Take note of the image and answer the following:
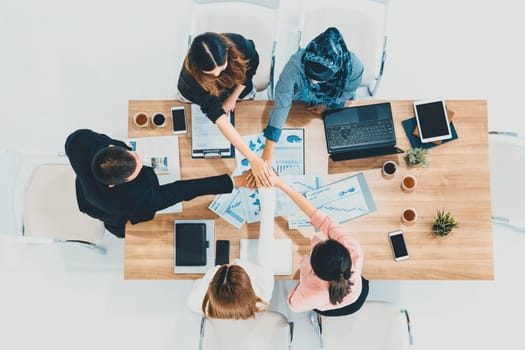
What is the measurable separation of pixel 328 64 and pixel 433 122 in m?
0.72

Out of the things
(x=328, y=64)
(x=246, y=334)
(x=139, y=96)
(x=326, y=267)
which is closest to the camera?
(x=326, y=267)

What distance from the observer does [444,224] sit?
2195mm

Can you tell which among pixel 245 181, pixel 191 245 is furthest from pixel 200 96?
pixel 191 245

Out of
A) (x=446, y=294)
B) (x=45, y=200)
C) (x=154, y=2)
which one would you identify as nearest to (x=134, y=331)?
(x=45, y=200)

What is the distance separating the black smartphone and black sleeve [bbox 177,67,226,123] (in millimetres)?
620

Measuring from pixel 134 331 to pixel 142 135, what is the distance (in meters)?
1.45

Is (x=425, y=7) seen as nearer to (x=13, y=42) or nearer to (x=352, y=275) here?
(x=352, y=275)

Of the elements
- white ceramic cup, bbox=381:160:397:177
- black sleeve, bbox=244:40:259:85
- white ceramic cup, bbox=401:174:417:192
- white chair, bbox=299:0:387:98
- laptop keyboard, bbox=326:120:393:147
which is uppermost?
white chair, bbox=299:0:387:98

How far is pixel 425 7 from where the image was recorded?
10.8 feet

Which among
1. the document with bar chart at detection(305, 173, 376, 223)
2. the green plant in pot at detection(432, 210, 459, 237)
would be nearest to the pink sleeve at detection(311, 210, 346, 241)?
the document with bar chart at detection(305, 173, 376, 223)

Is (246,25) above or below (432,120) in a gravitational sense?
above

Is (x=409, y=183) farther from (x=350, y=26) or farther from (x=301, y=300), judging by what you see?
(x=350, y=26)

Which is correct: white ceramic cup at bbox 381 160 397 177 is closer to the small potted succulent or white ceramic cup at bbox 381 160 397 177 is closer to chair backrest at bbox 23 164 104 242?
the small potted succulent

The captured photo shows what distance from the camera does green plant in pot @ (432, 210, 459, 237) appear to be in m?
2.19
